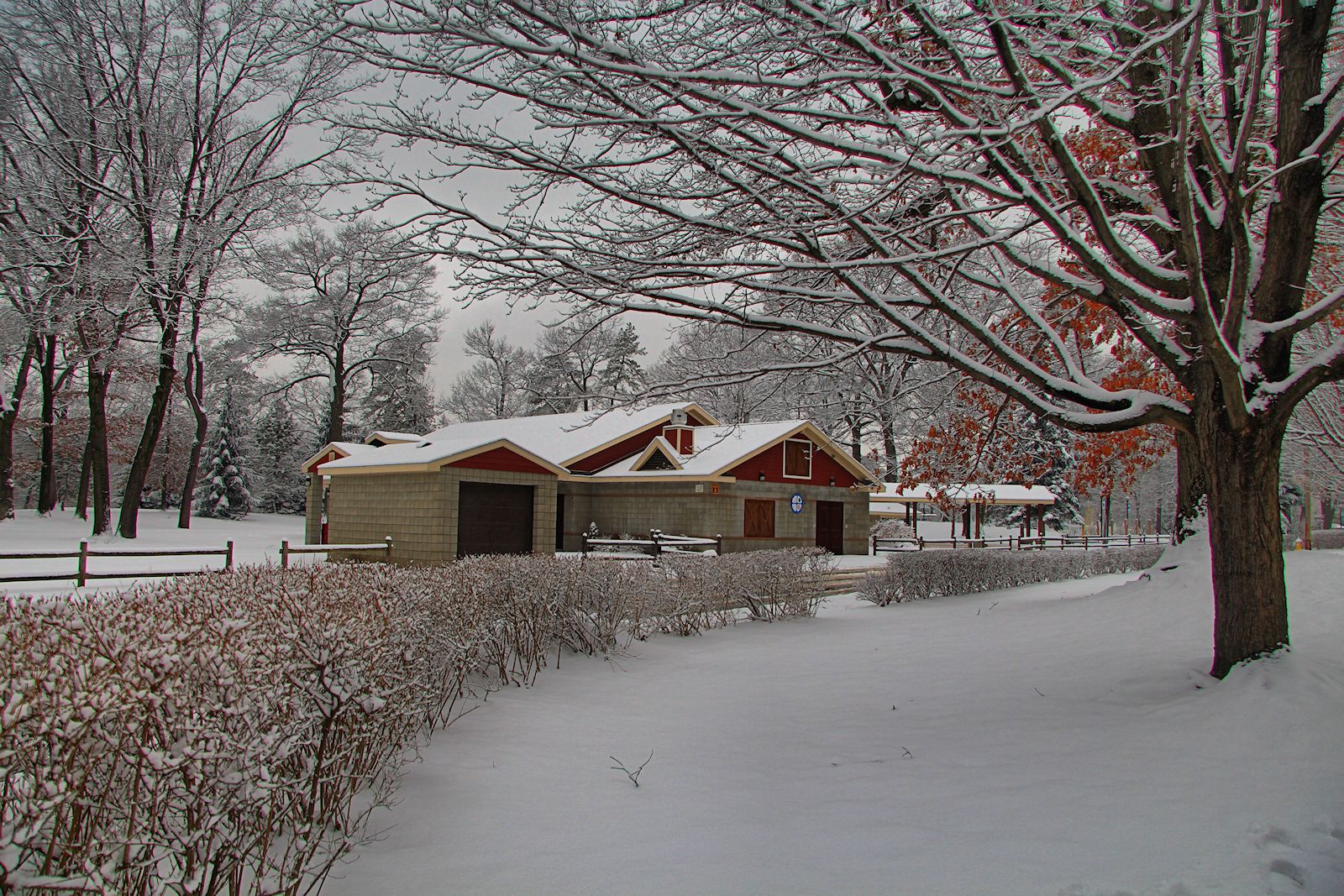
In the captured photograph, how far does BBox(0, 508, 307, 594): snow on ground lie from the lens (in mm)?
16372

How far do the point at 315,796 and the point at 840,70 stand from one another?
5286 millimetres

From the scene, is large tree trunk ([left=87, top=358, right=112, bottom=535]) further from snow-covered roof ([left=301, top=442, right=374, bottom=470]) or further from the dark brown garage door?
the dark brown garage door

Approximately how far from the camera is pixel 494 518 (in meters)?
20.4

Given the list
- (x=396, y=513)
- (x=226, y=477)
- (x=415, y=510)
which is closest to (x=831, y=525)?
(x=415, y=510)

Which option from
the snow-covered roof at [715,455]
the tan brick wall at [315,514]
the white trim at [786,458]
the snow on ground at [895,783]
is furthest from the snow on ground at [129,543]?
the white trim at [786,458]

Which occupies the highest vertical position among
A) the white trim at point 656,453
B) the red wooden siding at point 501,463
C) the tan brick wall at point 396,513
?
the white trim at point 656,453

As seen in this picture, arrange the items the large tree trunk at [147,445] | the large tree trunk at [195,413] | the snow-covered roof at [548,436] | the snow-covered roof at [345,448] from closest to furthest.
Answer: the snow-covered roof at [548,436], the large tree trunk at [147,445], the snow-covered roof at [345,448], the large tree trunk at [195,413]

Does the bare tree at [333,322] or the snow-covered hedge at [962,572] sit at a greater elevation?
the bare tree at [333,322]

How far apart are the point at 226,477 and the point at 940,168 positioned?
4763 centimetres

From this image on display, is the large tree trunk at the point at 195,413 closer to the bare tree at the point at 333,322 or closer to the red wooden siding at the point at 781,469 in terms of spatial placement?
the bare tree at the point at 333,322

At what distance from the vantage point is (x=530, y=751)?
5117mm

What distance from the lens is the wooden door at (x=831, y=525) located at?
2930 cm

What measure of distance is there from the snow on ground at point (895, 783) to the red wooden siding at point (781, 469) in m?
18.0

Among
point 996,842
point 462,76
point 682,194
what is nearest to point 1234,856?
point 996,842
